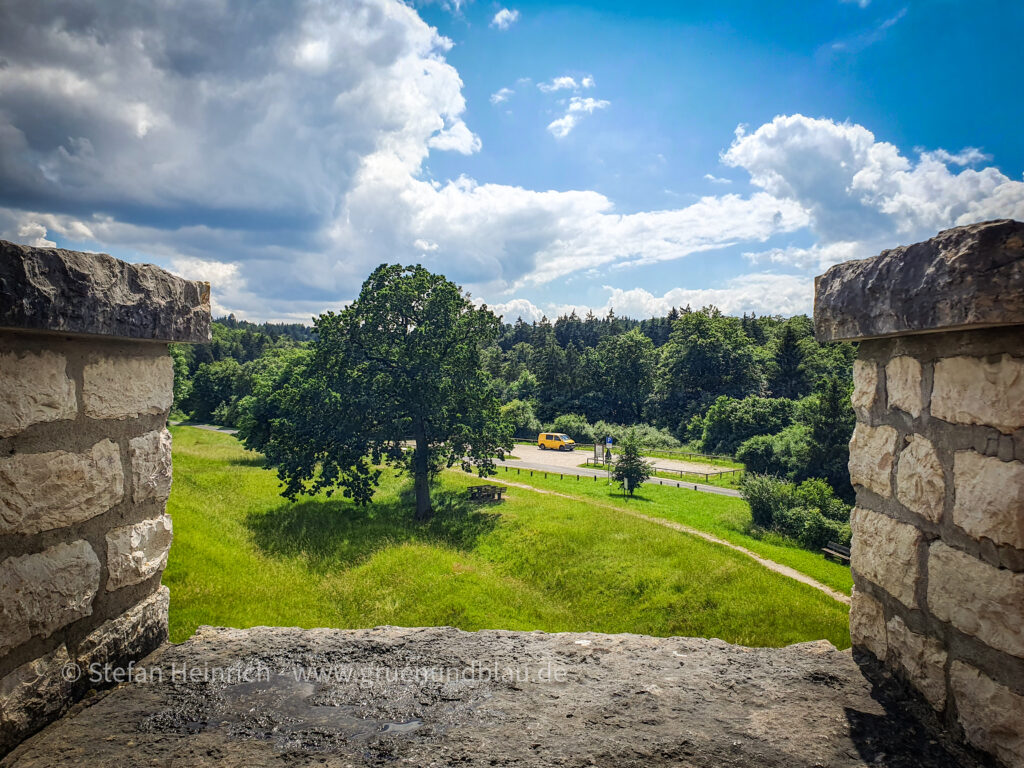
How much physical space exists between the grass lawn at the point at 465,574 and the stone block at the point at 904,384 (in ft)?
22.1

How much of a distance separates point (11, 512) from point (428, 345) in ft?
53.3

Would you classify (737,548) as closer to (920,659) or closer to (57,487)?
(920,659)

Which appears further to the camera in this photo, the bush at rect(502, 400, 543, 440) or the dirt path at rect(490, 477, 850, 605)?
the bush at rect(502, 400, 543, 440)

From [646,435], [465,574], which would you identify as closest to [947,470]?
[465,574]

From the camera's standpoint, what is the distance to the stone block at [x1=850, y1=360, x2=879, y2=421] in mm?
2412

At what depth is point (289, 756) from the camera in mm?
1773

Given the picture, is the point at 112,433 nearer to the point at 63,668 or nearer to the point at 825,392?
the point at 63,668

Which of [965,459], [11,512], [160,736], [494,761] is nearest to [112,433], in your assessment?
[11,512]

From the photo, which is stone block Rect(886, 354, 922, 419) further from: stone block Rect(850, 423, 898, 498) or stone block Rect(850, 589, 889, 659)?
stone block Rect(850, 589, 889, 659)

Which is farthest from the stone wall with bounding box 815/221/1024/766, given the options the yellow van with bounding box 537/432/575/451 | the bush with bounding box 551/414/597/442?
the bush with bounding box 551/414/597/442

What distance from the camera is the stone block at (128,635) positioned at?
2066mm

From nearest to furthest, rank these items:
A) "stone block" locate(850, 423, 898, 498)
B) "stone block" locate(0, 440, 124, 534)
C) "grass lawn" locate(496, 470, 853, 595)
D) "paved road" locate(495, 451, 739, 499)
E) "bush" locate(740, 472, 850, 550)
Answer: "stone block" locate(0, 440, 124, 534), "stone block" locate(850, 423, 898, 498), "grass lawn" locate(496, 470, 853, 595), "bush" locate(740, 472, 850, 550), "paved road" locate(495, 451, 739, 499)

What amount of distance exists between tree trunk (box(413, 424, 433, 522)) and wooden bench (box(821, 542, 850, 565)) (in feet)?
43.2

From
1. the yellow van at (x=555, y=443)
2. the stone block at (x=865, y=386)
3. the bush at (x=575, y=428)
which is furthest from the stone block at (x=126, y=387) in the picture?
the bush at (x=575, y=428)
